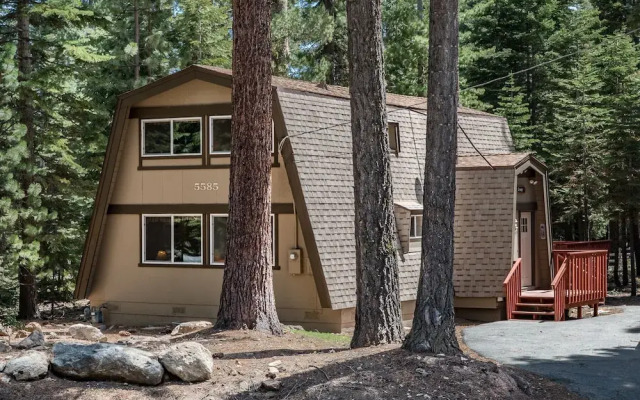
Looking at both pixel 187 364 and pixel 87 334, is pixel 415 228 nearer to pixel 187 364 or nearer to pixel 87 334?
pixel 87 334

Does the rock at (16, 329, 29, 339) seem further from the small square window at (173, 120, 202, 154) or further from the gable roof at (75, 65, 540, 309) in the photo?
the small square window at (173, 120, 202, 154)

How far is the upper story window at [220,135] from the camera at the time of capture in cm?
1791

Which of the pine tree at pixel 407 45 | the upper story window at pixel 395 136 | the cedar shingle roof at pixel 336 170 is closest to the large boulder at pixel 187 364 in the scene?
the cedar shingle roof at pixel 336 170

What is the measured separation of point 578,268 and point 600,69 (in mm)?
13741

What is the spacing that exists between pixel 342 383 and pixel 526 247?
484 inches

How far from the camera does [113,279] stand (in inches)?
750

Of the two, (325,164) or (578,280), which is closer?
(578,280)

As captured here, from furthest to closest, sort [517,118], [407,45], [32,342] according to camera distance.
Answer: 1. [407,45]
2. [517,118]
3. [32,342]

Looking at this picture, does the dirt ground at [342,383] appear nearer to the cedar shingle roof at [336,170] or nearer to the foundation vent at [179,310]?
the cedar shingle roof at [336,170]

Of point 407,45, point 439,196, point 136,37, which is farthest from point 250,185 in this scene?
point 407,45

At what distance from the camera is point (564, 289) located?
647 inches

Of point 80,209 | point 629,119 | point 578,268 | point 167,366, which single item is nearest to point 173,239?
point 80,209

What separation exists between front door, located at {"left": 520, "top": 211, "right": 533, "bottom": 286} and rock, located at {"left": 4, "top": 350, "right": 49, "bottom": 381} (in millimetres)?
13007

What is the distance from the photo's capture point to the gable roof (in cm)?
1620
